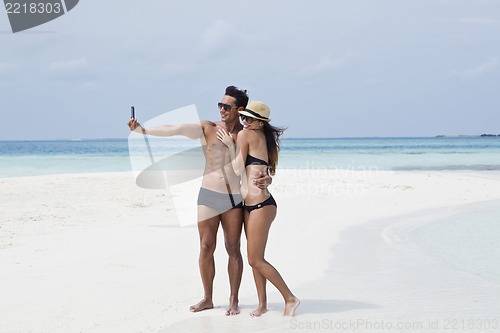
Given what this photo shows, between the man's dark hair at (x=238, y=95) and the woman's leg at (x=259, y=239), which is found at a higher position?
the man's dark hair at (x=238, y=95)

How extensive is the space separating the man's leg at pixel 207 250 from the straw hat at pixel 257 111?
3.23ft

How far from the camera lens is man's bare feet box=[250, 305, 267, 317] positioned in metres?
5.44

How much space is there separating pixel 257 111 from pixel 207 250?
4.70ft

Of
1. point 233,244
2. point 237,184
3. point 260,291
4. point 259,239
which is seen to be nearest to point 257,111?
point 237,184

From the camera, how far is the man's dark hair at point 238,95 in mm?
5395

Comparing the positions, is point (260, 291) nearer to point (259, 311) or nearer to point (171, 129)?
point (259, 311)

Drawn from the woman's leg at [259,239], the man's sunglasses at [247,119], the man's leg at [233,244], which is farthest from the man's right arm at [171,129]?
the woman's leg at [259,239]

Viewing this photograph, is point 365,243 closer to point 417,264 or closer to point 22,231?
point 417,264

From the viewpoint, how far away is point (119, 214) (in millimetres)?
12211

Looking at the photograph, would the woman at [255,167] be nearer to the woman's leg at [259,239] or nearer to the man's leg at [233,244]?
the woman's leg at [259,239]

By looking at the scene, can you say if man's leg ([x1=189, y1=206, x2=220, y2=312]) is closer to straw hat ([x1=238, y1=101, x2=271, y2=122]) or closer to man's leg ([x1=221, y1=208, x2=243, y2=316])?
man's leg ([x1=221, y1=208, x2=243, y2=316])

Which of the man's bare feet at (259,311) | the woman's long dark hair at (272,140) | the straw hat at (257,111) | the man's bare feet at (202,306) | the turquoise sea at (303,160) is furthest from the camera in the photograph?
the turquoise sea at (303,160)

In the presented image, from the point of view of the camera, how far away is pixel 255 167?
206 inches

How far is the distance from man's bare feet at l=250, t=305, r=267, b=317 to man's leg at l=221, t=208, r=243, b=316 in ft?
0.58
